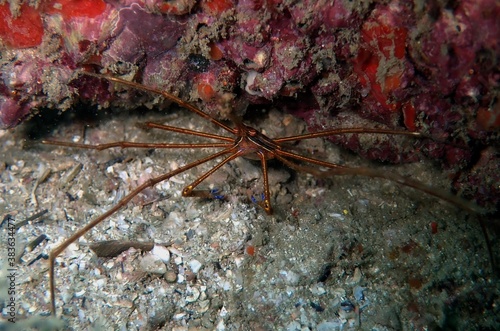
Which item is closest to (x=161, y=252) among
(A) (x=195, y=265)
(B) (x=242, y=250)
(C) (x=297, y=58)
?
(A) (x=195, y=265)

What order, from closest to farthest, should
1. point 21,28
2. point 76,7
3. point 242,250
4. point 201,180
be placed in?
point 76,7, point 21,28, point 201,180, point 242,250

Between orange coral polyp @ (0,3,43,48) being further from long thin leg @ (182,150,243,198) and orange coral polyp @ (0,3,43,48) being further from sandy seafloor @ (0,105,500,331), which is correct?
long thin leg @ (182,150,243,198)

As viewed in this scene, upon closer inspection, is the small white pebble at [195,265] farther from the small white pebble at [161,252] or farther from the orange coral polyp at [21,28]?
the orange coral polyp at [21,28]

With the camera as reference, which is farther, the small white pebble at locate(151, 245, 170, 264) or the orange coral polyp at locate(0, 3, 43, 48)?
the small white pebble at locate(151, 245, 170, 264)

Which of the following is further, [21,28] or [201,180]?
[201,180]

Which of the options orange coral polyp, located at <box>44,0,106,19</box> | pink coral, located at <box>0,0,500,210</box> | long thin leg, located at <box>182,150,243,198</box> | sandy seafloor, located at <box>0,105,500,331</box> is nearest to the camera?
pink coral, located at <box>0,0,500,210</box>

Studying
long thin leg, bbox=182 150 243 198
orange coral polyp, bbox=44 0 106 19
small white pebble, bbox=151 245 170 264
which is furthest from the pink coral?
small white pebble, bbox=151 245 170 264

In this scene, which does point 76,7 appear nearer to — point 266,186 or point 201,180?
point 201,180

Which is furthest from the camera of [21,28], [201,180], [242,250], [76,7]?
[242,250]

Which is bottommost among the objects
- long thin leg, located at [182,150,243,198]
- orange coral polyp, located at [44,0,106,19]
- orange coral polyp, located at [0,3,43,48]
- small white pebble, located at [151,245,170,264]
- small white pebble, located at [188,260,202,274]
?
small white pebble, located at [188,260,202,274]

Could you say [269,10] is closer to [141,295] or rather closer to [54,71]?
[54,71]
